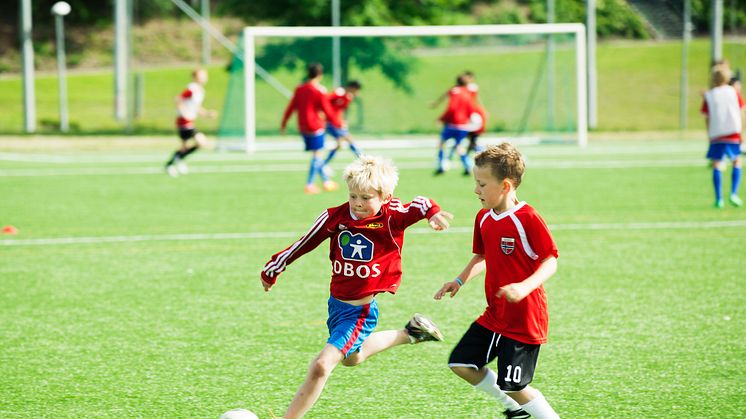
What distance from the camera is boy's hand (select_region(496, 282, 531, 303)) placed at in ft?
13.5

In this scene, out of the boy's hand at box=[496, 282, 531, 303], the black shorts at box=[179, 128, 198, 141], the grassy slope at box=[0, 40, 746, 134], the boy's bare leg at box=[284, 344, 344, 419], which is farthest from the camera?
the grassy slope at box=[0, 40, 746, 134]

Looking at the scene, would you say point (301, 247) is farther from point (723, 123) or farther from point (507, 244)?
point (723, 123)

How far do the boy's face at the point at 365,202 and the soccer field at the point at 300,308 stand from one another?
1.20 m

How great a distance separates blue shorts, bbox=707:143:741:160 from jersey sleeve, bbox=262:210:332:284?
10.2 meters

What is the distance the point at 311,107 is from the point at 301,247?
40.6ft

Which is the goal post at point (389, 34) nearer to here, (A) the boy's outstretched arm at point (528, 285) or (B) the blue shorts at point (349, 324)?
(B) the blue shorts at point (349, 324)

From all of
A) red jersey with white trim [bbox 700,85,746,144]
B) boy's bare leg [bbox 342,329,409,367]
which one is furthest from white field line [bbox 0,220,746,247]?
boy's bare leg [bbox 342,329,409,367]

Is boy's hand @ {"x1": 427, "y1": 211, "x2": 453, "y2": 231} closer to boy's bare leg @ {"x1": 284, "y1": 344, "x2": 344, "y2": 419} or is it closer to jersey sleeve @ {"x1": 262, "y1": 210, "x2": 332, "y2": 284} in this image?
jersey sleeve @ {"x1": 262, "y1": 210, "x2": 332, "y2": 284}

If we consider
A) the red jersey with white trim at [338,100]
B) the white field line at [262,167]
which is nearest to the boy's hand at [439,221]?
the red jersey with white trim at [338,100]

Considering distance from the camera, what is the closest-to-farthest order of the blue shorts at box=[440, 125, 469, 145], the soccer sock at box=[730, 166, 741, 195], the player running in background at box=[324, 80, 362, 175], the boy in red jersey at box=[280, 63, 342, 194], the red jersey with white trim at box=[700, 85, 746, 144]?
the red jersey with white trim at box=[700, 85, 746, 144]
the soccer sock at box=[730, 166, 741, 195]
the boy in red jersey at box=[280, 63, 342, 194]
the player running in background at box=[324, 80, 362, 175]
the blue shorts at box=[440, 125, 469, 145]

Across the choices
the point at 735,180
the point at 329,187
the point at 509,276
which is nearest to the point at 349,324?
the point at 509,276

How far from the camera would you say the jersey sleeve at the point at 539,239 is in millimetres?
4402

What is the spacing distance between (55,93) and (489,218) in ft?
141

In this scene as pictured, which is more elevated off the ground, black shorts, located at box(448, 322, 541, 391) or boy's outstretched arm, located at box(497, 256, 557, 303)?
boy's outstretched arm, located at box(497, 256, 557, 303)
